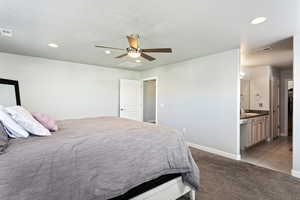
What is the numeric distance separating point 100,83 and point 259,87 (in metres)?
5.30

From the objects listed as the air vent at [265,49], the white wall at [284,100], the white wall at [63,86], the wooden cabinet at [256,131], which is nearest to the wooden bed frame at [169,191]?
the wooden cabinet at [256,131]

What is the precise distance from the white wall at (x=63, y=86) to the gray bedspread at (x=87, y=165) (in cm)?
321

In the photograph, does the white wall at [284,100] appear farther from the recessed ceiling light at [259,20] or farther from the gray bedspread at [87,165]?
the gray bedspread at [87,165]

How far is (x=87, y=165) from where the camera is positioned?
4.04ft

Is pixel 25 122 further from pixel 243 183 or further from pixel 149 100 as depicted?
pixel 149 100

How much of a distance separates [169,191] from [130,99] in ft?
13.4

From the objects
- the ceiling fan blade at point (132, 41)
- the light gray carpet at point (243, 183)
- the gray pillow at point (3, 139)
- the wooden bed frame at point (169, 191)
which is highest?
the ceiling fan blade at point (132, 41)

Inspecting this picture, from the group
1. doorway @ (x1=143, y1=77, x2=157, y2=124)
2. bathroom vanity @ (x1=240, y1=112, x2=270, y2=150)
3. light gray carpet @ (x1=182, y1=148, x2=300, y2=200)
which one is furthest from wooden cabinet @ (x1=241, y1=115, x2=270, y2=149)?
doorway @ (x1=143, y1=77, x2=157, y2=124)

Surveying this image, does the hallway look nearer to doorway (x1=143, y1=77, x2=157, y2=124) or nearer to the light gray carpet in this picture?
the light gray carpet

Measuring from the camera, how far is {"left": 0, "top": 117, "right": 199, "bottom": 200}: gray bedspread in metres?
1.00

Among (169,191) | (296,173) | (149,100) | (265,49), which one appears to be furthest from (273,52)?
(149,100)

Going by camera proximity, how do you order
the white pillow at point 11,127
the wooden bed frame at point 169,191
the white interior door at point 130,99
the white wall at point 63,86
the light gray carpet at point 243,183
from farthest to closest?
1. the white interior door at point 130,99
2. the white wall at point 63,86
3. the light gray carpet at point 243,183
4. the wooden bed frame at point 169,191
5. the white pillow at point 11,127

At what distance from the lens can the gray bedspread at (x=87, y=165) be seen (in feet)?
3.27

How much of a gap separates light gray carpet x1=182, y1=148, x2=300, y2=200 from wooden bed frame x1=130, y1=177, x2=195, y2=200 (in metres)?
0.23
